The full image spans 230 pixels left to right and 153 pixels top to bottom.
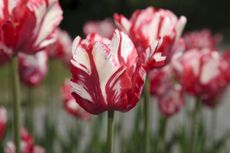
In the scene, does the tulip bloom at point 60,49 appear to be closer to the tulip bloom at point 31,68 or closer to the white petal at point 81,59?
the tulip bloom at point 31,68

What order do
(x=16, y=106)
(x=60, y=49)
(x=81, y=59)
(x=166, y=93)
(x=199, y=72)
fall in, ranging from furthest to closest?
(x=60, y=49)
(x=166, y=93)
(x=199, y=72)
(x=16, y=106)
(x=81, y=59)

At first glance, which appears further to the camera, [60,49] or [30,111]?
[60,49]

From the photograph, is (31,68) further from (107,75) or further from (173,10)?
(173,10)

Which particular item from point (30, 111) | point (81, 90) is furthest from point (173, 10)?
point (81, 90)

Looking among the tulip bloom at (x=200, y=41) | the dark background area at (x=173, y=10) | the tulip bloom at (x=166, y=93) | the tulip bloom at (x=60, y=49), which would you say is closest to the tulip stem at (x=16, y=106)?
the tulip bloom at (x=166, y=93)

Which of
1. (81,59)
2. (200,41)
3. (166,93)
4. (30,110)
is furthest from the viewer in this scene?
(200,41)

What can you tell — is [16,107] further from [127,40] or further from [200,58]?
[200,58]
